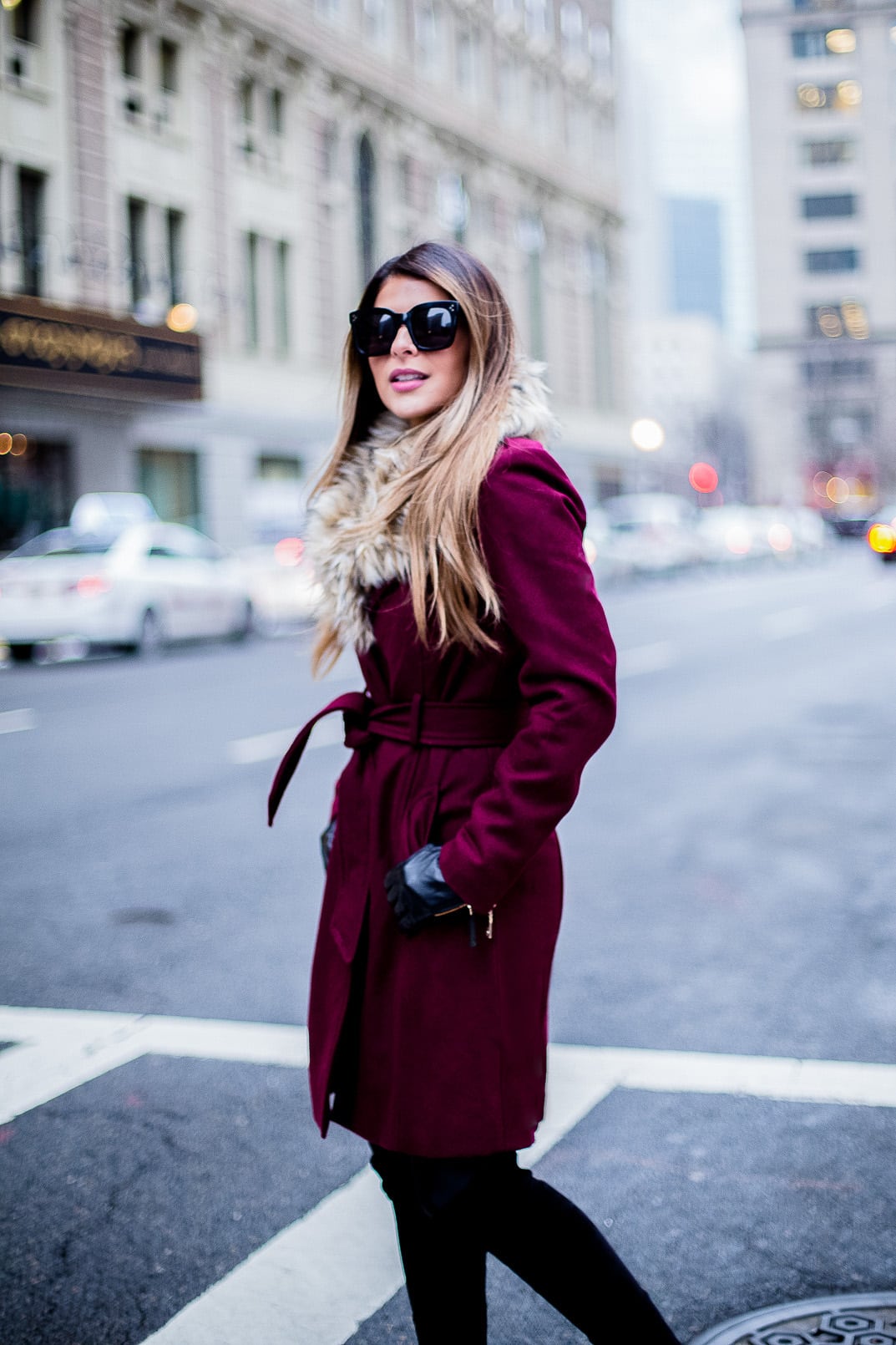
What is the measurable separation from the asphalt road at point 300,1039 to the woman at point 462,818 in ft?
2.05

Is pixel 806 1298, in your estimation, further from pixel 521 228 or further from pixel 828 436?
pixel 828 436

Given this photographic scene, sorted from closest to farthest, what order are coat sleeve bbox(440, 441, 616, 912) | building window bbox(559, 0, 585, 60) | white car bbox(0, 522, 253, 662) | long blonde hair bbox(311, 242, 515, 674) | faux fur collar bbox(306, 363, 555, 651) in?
coat sleeve bbox(440, 441, 616, 912)
long blonde hair bbox(311, 242, 515, 674)
faux fur collar bbox(306, 363, 555, 651)
white car bbox(0, 522, 253, 662)
building window bbox(559, 0, 585, 60)

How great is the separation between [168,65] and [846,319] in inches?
584

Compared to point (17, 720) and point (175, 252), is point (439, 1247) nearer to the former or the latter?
point (17, 720)

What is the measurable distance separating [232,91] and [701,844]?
1091 inches

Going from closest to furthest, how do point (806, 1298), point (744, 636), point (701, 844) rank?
point (806, 1298), point (701, 844), point (744, 636)

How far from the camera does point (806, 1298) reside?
2.81 meters

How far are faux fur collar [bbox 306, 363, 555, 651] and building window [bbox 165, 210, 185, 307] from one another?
27778mm

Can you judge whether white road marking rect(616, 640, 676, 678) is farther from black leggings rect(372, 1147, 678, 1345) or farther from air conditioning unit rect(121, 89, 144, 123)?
air conditioning unit rect(121, 89, 144, 123)

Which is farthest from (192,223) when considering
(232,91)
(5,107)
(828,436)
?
(828,436)

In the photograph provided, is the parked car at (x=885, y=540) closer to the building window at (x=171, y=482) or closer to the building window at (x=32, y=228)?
the building window at (x=32, y=228)

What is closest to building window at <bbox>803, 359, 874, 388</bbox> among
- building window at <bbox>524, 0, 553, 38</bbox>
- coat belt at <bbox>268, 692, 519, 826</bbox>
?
building window at <bbox>524, 0, 553, 38</bbox>

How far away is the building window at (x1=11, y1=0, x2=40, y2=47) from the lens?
25.4m

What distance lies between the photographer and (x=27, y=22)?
2570cm
